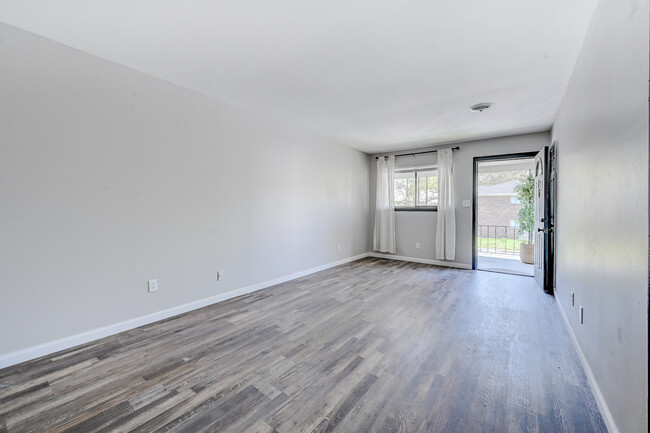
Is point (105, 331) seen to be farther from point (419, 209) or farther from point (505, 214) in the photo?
point (505, 214)

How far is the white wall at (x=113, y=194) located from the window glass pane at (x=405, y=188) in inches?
126

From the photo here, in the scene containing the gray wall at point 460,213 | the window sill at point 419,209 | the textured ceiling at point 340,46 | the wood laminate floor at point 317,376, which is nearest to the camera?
the wood laminate floor at point 317,376

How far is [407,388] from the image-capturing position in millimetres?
1810

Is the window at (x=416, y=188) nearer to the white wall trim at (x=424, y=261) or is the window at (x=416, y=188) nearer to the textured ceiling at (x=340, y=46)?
the white wall trim at (x=424, y=261)

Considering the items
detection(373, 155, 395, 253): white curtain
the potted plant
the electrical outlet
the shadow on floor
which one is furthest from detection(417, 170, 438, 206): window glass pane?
the electrical outlet

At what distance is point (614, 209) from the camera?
1.42m

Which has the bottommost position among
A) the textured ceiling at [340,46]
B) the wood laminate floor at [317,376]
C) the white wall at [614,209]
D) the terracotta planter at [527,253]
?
the wood laminate floor at [317,376]

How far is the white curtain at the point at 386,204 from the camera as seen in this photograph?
20.2 feet

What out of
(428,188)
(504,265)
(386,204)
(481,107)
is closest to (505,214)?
(504,265)

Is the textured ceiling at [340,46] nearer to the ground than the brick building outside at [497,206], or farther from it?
farther from it

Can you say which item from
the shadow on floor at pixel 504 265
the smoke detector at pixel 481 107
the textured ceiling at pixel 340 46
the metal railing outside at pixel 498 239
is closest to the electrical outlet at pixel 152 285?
the textured ceiling at pixel 340 46

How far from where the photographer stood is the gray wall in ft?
15.8

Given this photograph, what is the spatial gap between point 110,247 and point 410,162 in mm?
5329

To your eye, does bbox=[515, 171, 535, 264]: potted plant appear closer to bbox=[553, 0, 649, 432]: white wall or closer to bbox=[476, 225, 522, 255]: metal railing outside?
bbox=[476, 225, 522, 255]: metal railing outside
